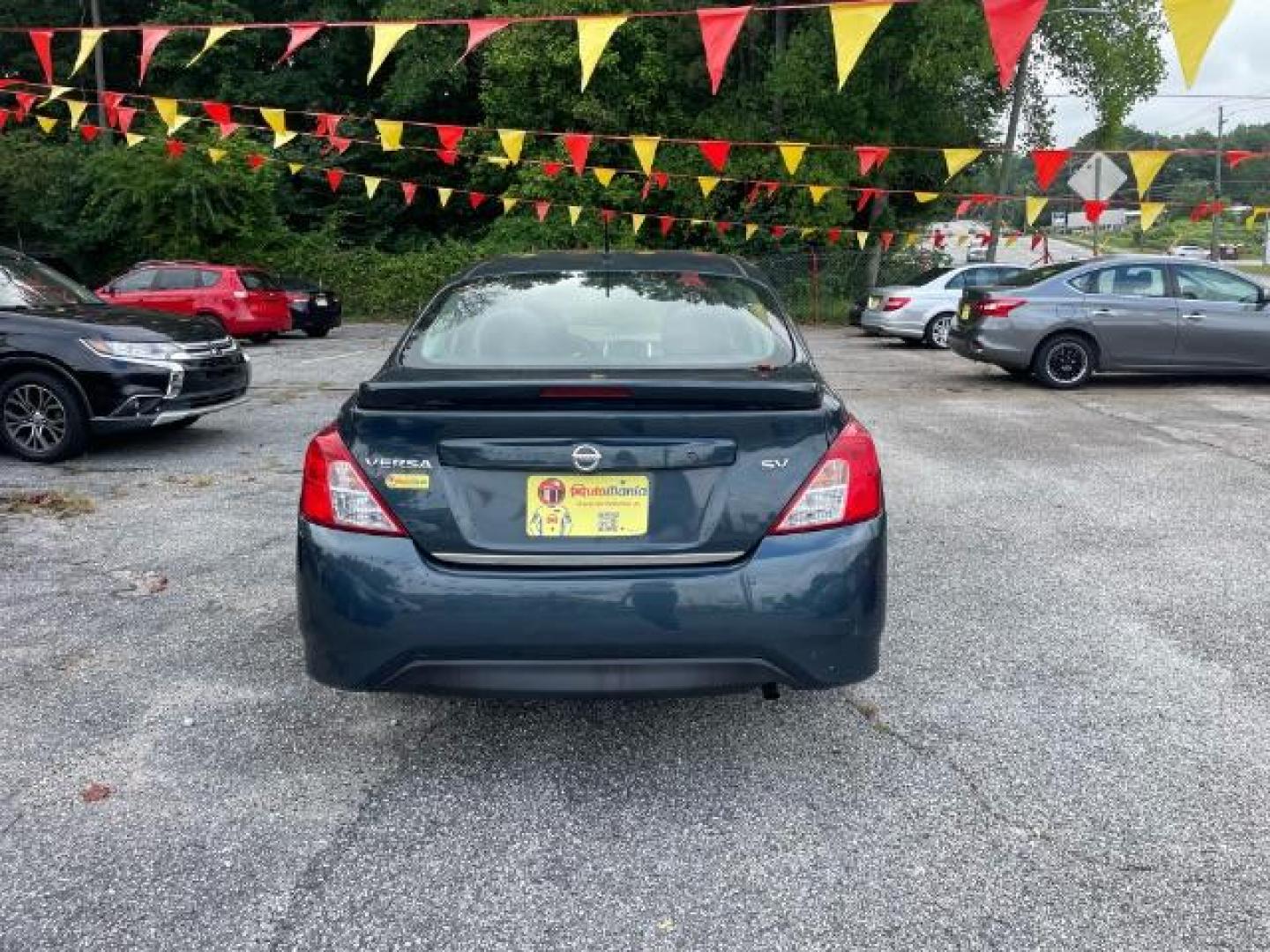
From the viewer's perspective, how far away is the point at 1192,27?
654 centimetres

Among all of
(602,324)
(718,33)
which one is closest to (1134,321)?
(718,33)

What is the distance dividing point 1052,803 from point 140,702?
10.1 feet

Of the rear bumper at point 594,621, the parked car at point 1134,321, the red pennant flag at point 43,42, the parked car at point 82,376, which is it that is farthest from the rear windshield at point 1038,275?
the red pennant flag at point 43,42

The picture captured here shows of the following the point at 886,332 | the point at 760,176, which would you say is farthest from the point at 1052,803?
the point at 760,176

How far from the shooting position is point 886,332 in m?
19.1

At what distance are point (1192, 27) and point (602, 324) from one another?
4.93 meters

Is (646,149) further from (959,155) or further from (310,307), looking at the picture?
(310,307)

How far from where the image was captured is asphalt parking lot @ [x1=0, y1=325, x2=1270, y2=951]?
2586 mm

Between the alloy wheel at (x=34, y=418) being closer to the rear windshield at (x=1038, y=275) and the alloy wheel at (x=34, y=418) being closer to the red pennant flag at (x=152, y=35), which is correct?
the red pennant flag at (x=152, y=35)

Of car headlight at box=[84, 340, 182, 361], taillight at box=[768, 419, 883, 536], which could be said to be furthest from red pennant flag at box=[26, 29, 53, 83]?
taillight at box=[768, 419, 883, 536]

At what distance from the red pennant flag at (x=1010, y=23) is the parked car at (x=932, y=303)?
11207 mm

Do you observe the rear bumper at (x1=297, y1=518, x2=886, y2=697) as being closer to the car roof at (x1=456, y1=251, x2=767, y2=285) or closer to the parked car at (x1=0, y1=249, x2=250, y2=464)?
the car roof at (x1=456, y1=251, x2=767, y2=285)

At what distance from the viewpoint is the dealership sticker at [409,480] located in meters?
2.97

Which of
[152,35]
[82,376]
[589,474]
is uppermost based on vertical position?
[152,35]
